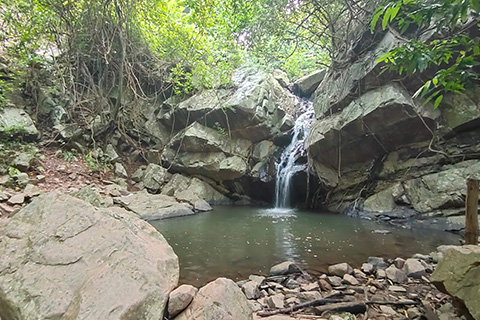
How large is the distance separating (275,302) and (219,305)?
2.93 ft

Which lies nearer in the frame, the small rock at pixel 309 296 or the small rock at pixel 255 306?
the small rock at pixel 255 306

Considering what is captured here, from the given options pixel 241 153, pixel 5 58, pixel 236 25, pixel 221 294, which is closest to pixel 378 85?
pixel 236 25

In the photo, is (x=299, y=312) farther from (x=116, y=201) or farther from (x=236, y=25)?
(x=236, y=25)

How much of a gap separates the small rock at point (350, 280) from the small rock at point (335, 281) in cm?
6

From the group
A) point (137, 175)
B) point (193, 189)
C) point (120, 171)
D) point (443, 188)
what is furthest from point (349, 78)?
point (120, 171)

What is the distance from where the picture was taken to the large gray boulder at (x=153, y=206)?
21.4ft

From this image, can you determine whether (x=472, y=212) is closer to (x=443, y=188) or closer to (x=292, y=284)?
(x=292, y=284)

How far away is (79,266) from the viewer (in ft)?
4.87

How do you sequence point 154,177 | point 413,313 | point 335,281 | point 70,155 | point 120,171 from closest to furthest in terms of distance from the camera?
1. point 413,313
2. point 335,281
3. point 70,155
4. point 120,171
5. point 154,177

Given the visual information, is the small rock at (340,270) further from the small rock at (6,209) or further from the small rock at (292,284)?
the small rock at (6,209)

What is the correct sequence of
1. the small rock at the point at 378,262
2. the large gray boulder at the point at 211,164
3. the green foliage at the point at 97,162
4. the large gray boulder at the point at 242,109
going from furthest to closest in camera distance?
the large gray boulder at the point at 211,164 → the large gray boulder at the point at 242,109 → the green foliage at the point at 97,162 → the small rock at the point at 378,262

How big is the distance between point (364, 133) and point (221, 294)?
7210 mm

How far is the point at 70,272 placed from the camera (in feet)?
4.74

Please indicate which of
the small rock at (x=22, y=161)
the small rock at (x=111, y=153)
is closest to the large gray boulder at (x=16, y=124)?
the small rock at (x=22, y=161)
